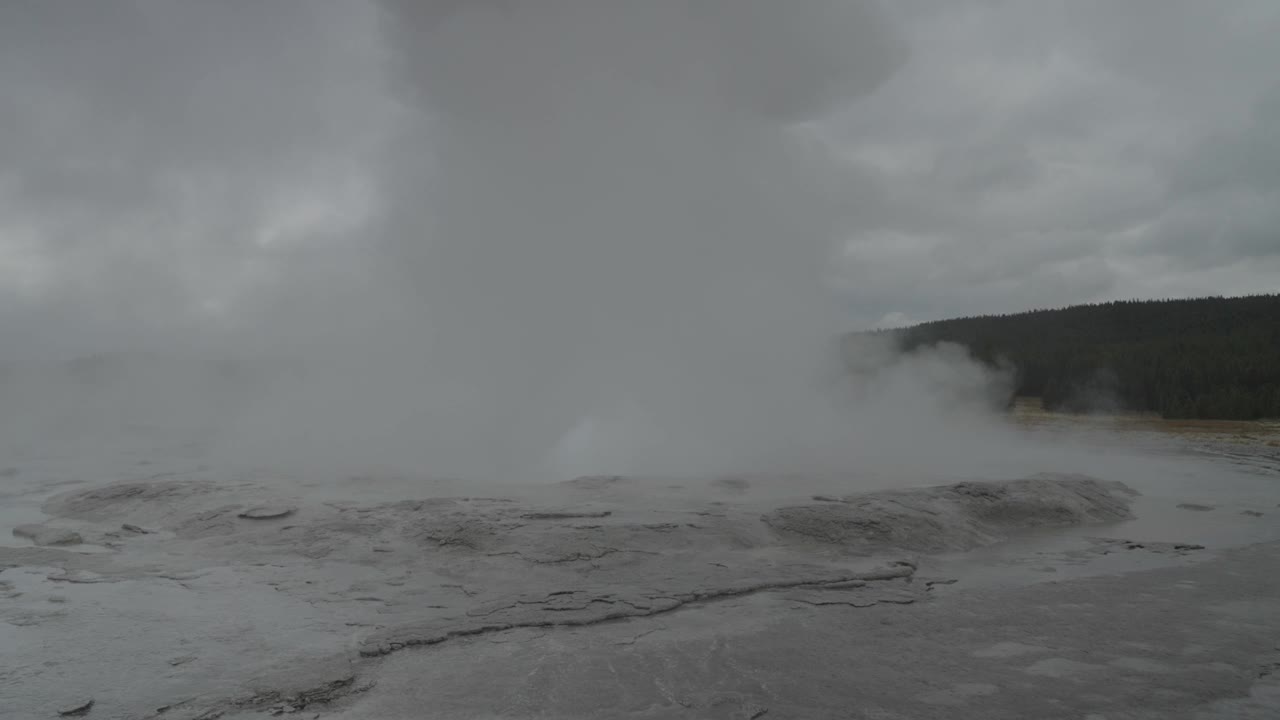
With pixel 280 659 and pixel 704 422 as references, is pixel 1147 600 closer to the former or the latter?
pixel 280 659

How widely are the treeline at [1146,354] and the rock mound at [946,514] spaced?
83.1 ft

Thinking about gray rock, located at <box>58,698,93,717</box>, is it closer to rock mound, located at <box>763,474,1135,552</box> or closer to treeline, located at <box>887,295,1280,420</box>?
rock mound, located at <box>763,474,1135,552</box>

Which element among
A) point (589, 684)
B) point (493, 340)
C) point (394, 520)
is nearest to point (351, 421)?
point (493, 340)

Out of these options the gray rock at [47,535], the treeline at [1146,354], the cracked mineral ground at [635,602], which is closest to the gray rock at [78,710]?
the cracked mineral ground at [635,602]

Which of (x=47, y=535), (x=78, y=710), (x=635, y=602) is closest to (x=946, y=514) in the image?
(x=635, y=602)

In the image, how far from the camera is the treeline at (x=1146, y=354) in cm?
3127

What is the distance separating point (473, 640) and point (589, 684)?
1.07 metres

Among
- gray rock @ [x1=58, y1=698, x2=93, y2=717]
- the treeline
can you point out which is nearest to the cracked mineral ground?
gray rock @ [x1=58, y1=698, x2=93, y2=717]

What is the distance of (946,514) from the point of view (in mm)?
8031

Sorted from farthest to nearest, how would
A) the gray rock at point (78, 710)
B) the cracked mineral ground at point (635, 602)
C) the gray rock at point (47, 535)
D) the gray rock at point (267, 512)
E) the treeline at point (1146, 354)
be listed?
the treeline at point (1146, 354) < the gray rock at point (267, 512) < the gray rock at point (47, 535) < the cracked mineral ground at point (635, 602) < the gray rock at point (78, 710)

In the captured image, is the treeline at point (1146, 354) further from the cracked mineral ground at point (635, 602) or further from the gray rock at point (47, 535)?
the gray rock at point (47, 535)

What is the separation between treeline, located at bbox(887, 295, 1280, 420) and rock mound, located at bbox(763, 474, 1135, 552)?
25.3 m

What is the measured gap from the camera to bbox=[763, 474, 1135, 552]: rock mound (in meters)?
7.44

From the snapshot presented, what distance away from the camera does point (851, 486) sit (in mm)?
9656
